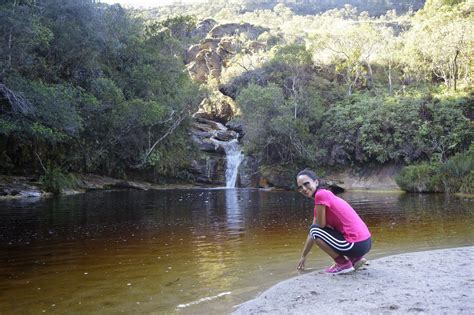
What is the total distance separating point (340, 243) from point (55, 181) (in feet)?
76.7

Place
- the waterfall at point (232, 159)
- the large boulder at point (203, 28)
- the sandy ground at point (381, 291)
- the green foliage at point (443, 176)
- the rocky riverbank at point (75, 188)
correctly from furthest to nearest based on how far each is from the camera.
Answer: the large boulder at point (203, 28) → the waterfall at point (232, 159) → the green foliage at point (443, 176) → the rocky riverbank at point (75, 188) → the sandy ground at point (381, 291)

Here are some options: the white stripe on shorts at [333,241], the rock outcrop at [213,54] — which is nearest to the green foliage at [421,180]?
the white stripe on shorts at [333,241]

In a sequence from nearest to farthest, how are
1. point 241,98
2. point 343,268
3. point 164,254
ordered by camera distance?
point 343,268, point 164,254, point 241,98

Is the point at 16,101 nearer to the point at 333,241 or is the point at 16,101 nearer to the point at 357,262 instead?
the point at 333,241

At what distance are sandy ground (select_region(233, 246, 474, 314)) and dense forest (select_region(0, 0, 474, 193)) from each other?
51.5 ft

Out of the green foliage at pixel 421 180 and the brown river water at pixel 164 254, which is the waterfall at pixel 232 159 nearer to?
the green foliage at pixel 421 180

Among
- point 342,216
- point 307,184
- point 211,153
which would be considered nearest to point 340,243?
point 342,216

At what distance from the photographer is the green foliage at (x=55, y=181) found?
25297 mm

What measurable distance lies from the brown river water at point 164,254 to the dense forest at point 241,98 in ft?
28.4

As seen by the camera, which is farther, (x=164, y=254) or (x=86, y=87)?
(x=86, y=87)

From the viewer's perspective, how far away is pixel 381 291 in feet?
15.7

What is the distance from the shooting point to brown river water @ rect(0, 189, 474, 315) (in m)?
5.27

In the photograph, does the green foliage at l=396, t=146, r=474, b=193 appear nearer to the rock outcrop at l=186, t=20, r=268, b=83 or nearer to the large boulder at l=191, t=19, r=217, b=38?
the rock outcrop at l=186, t=20, r=268, b=83

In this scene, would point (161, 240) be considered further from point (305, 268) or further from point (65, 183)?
point (65, 183)
